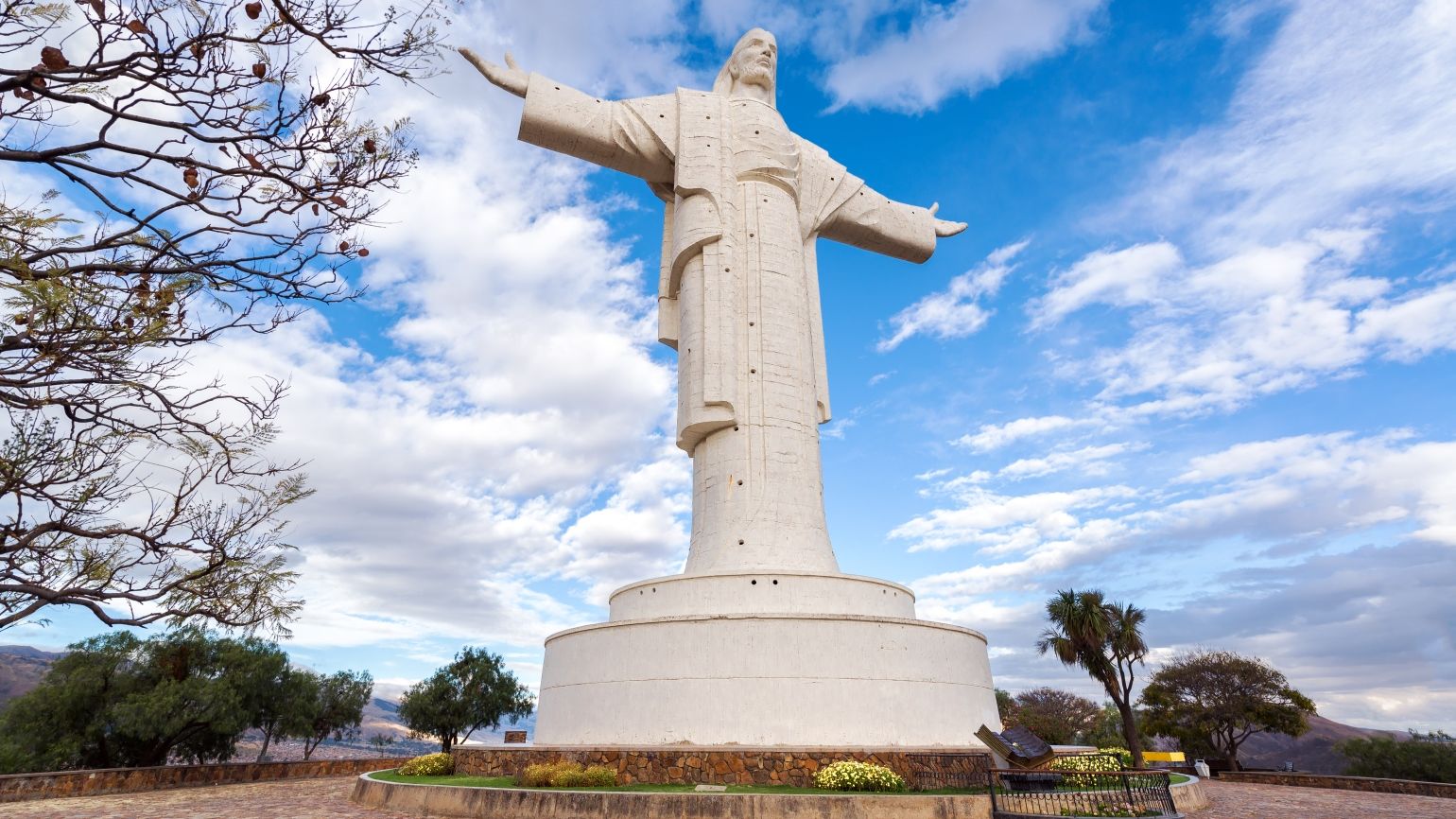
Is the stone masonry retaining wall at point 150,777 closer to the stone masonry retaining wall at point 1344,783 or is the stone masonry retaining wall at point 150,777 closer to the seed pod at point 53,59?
the seed pod at point 53,59

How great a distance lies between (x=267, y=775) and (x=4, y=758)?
8.07 m

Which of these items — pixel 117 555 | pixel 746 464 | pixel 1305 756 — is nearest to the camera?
pixel 117 555

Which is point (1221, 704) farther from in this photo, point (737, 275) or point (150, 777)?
point (150, 777)

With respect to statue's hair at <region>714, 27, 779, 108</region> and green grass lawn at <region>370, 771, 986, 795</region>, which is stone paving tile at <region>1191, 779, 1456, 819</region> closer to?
green grass lawn at <region>370, 771, 986, 795</region>

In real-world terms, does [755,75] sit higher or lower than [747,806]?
higher

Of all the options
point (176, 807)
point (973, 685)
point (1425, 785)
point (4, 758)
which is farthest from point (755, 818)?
point (4, 758)

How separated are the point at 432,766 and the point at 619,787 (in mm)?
4654

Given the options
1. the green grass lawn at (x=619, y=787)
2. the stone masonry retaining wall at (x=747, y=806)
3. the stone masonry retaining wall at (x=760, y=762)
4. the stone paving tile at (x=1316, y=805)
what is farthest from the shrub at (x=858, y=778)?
the stone paving tile at (x=1316, y=805)

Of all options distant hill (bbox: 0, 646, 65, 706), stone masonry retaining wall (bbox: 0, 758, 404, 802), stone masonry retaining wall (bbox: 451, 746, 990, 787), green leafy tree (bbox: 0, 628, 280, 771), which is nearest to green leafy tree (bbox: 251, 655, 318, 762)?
green leafy tree (bbox: 0, 628, 280, 771)

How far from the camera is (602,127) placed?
19.8 metres

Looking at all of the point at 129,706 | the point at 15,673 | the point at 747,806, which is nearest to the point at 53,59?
the point at 747,806

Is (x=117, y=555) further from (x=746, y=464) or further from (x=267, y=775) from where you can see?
(x=267, y=775)

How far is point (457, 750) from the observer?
575 inches

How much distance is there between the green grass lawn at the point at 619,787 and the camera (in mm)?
11070
